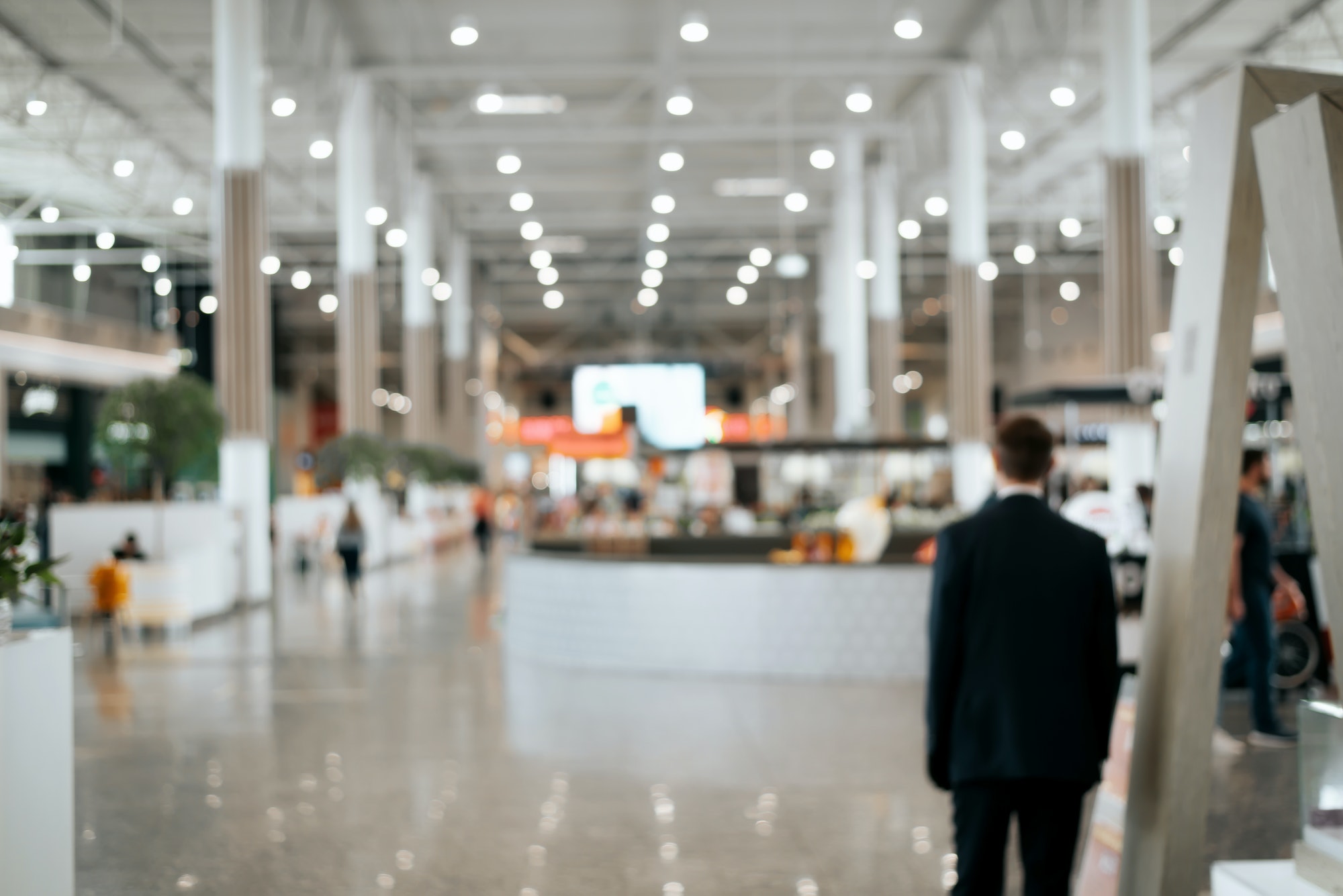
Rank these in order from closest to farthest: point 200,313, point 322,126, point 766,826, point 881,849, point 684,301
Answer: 1. point 881,849
2. point 766,826
3. point 322,126
4. point 200,313
5. point 684,301

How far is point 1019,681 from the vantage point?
122 inches

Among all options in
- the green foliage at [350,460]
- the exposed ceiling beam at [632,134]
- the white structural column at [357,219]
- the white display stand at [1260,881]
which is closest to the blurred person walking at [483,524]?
the green foliage at [350,460]

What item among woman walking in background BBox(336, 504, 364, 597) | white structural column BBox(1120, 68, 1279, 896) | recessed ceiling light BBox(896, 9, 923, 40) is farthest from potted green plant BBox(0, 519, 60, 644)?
recessed ceiling light BBox(896, 9, 923, 40)

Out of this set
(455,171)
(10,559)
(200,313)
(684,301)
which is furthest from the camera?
(684,301)

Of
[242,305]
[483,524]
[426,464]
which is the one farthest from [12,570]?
[483,524]

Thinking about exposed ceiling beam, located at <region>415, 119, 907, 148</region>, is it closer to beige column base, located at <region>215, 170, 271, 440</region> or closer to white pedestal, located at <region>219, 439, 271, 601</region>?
beige column base, located at <region>215, 170, 271, 440</region>

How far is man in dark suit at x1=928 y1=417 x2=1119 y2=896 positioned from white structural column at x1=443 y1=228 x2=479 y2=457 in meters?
33.3

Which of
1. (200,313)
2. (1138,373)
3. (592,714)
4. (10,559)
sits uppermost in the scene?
(200,313)

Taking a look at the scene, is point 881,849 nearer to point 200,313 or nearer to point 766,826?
point 766,826

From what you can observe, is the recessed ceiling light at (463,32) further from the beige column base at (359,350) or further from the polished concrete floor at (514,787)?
the polished concrete floor at (514,787)

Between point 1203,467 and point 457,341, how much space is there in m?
34.7

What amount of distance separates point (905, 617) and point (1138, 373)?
25.0 feet

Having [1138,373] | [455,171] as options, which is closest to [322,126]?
[455,171]

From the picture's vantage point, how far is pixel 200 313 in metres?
40.6
